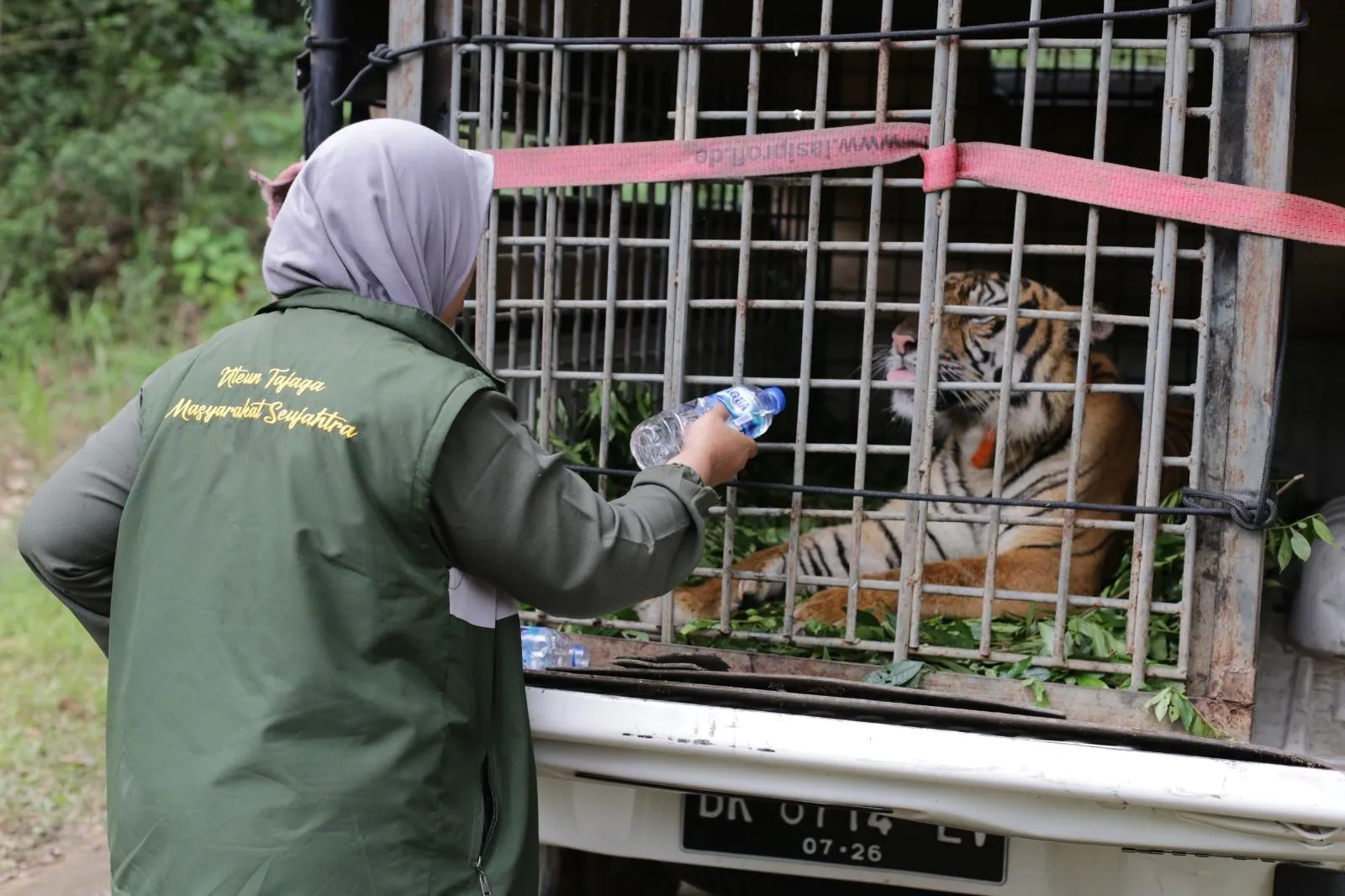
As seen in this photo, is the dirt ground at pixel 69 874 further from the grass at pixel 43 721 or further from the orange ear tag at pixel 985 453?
the orange ear tag at pixel 985 453

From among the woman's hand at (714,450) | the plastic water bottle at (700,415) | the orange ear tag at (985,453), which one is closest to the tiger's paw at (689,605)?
the plastic water bottle at (700,415)

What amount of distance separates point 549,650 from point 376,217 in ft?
3.73

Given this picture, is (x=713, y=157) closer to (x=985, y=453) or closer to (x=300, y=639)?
(x=300, y=639)

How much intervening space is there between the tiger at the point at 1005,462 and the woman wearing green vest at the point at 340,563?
49.9 inches

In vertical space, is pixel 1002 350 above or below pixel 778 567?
above

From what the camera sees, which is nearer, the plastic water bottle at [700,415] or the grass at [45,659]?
the plastic water bottle at [700,415]

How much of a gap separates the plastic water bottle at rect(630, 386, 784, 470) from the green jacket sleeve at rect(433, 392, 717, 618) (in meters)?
0.36

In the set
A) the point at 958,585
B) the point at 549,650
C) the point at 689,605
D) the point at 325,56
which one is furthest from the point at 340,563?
the point at 958,585

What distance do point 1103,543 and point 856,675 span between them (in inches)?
48.0

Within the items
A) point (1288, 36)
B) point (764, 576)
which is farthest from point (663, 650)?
point (1288, 36)

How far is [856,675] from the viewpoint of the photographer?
259 cm

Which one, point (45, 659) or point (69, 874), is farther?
point (45, 659)

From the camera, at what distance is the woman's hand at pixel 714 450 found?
2.12 meters

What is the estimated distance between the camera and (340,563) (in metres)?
1.72
